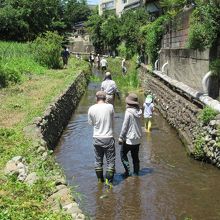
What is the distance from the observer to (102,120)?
28.9 ft

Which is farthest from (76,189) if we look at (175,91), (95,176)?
(175,91)

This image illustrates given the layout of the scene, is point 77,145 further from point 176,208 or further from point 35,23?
point 35,23

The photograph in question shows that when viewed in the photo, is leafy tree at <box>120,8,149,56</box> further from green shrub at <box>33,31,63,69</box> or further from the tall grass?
the tall grass

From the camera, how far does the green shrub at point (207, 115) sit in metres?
10.7

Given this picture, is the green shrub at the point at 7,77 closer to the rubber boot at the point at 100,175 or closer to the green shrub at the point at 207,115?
the green shrub at the point at 207,115

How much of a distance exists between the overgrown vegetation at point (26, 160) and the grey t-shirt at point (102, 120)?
1.08m

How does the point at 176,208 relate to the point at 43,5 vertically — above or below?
below

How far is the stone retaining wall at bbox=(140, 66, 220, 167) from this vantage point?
10.4m

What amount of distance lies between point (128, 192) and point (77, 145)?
4.47 m

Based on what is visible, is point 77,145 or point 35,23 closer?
point 77,145

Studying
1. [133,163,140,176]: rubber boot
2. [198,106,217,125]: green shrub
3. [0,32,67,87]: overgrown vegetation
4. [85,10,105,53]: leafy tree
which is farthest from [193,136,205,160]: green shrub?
[85,10,105,53]: leafy tree

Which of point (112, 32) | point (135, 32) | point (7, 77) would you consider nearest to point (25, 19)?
point (112, 32)

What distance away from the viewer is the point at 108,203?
8250 millimetres

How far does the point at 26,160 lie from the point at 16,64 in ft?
64.4
